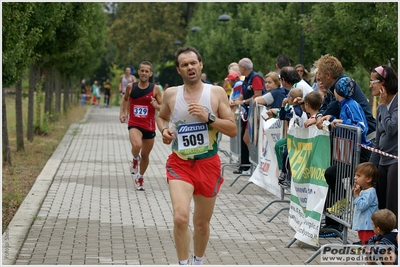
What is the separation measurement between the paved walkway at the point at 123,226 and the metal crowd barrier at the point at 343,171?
0.44 meters

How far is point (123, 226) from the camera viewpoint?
9.81 metres

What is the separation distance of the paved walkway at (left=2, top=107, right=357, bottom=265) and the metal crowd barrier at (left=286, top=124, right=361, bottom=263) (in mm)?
439

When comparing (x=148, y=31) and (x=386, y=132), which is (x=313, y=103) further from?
(x=148, y=31)

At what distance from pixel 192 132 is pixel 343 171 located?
1770 millimetres

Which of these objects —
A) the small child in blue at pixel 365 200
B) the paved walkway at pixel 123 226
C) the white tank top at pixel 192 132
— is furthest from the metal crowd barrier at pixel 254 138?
the white tank top at pixel 192 132

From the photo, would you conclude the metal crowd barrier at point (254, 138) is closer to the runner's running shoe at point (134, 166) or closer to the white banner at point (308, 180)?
the runner's running shoe at point (134, 166)

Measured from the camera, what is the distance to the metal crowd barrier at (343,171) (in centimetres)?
803

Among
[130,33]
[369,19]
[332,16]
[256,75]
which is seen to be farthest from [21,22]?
[130,33]

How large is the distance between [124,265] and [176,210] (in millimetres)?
985

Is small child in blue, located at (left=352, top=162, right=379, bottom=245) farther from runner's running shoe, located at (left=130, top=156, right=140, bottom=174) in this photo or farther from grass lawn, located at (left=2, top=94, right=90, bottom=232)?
runner's running shoe, located at (left=130, top=156, right=140, bottom=174)

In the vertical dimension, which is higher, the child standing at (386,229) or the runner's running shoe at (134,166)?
the child standing at (386,229)

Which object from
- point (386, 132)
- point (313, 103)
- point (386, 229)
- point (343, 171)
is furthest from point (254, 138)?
point (386, 229)

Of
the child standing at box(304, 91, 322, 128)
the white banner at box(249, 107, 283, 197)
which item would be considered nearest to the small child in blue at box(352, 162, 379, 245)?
the child standing at box(304, 91, 322, 128)

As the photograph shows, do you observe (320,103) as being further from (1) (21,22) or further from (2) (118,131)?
(2) (118,131)
